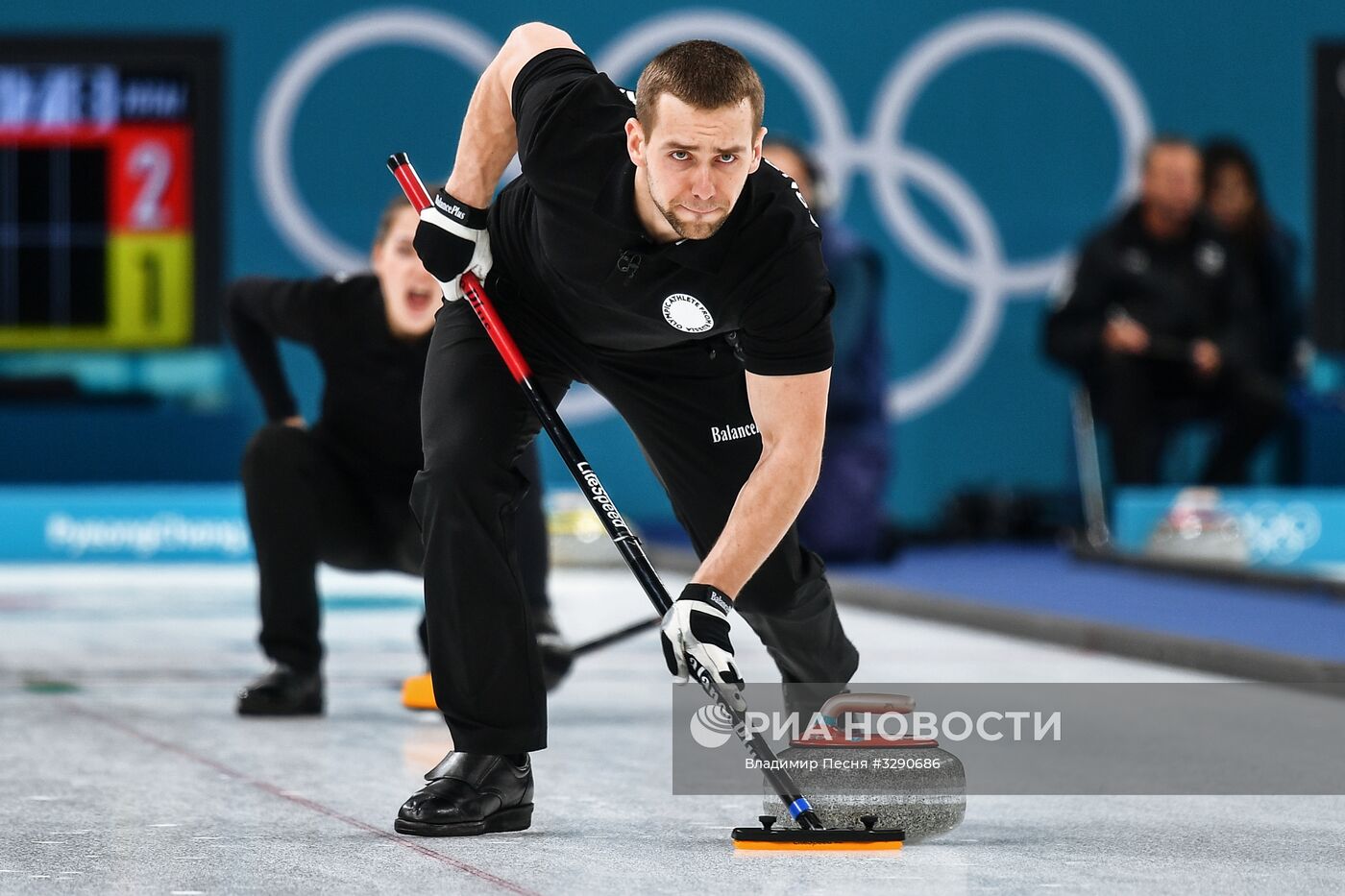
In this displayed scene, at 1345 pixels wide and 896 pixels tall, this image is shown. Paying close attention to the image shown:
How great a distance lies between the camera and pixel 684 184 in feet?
10.6

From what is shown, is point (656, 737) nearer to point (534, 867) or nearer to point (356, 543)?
point (356, 543)

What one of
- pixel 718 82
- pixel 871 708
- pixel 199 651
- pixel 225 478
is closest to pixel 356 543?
pixel 199 651

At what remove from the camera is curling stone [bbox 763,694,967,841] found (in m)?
3.38

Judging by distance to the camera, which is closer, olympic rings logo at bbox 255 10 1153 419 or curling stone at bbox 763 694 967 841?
curling stone at bbox 763 694 967 841

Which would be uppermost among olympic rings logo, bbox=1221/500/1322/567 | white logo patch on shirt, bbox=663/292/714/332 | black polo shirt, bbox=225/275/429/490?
white logo patch on shirt, bbox=663/292/714/332

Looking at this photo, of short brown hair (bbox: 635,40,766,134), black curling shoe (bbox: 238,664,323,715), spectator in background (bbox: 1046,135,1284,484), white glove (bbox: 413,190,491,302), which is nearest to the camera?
short brown hair (bbox: 635,40,766,134)

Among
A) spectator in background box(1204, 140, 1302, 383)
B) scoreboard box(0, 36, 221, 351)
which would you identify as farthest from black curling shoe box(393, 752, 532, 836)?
scoreboard box(0, 36, 221, 351)

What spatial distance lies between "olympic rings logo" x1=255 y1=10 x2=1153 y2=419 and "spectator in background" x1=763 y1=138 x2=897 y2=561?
221 centimetres

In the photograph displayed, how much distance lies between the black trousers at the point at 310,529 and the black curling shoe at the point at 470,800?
1321mm

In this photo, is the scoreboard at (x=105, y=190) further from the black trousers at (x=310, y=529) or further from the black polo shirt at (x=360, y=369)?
the black trousers at (x=310, y=529)

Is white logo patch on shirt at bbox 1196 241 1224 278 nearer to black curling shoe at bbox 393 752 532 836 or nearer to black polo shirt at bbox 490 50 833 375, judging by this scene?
black polo shirt at bbox 490 50 833 375

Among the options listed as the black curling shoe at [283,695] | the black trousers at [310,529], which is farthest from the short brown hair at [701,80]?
the black curling shoe at [283,695]

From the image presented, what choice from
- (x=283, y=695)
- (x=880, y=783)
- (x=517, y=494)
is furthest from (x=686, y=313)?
(x=283, y=695)

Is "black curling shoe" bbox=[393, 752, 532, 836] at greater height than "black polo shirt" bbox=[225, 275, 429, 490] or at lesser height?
lesser
